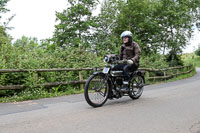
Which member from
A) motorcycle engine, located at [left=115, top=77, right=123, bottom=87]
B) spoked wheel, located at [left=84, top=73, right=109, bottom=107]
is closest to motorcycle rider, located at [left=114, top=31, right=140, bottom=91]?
motorcycle engine, located at [left=115, top=77, right=123, bottom=87]

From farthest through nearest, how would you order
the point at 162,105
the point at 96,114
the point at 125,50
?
1. the point at 125,50
2. the point at 162,105
3. the point at 96,114

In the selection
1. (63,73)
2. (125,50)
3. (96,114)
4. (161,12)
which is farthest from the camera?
(161,12)

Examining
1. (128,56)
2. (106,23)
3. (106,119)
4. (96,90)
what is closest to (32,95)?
(96,90)

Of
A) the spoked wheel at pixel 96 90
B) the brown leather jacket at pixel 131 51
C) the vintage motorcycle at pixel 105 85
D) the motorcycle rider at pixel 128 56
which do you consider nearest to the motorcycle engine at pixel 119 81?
the vintage motorcycle at pixel 105 85

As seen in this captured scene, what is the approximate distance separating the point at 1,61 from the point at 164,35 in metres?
23.1

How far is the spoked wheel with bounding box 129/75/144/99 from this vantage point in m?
6.74

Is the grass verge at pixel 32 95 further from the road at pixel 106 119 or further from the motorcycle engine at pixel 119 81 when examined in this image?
the motorcycle engine at pixel 119 81

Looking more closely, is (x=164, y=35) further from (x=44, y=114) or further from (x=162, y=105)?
(x=44, y=114)

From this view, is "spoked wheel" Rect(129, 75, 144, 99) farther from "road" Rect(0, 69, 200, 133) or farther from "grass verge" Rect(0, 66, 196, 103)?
"grass verge" Rect(0, 66, 196, 103)

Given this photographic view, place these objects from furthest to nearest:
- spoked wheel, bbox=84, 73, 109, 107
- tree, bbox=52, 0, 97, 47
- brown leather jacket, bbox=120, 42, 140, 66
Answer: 1. tree, bbox=52, 0, 97, 47
2. brown leather jacket, bbox=120, 42, 140, 66
3. spoked wheel, bbox=84, 73, 109, 107

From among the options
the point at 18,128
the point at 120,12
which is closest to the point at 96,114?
the point at 18,128

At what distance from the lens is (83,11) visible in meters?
27.0

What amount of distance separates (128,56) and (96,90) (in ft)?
5.77

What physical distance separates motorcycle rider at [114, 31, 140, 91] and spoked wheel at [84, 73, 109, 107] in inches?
24.3
